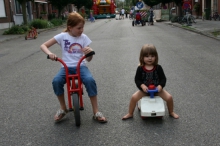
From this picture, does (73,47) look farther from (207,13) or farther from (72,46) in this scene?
(207,13)

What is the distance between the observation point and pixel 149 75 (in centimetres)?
405

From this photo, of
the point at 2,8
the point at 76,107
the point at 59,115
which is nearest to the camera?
the point at 76,107

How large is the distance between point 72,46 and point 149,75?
1.05 metres

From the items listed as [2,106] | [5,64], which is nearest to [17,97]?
[2,106]

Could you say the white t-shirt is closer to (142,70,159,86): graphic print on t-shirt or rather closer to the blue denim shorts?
the blue denim shorts

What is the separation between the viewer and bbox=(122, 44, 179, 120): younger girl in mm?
3982

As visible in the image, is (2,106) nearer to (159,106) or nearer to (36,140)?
(36,140)

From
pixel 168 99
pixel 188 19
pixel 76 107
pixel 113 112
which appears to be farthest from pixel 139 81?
pixel 188 19

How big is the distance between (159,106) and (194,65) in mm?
4298

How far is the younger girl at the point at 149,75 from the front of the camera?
3982 millimetres

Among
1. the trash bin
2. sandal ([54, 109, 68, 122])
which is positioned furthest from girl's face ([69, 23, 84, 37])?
the trash bin

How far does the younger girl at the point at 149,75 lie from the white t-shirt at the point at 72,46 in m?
0.77

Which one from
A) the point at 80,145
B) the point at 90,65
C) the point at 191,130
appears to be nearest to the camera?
the point at 80,145

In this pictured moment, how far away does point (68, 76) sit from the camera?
386cm
